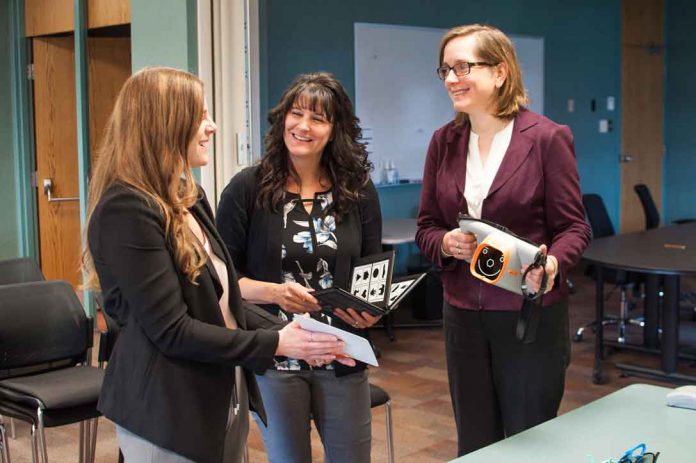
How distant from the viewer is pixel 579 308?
23.9 feet

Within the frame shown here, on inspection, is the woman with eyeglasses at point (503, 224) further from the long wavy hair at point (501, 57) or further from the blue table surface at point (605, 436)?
the blue table surface at point (605, 436)

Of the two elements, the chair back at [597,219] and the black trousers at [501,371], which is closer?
the black trousers at [501,371]

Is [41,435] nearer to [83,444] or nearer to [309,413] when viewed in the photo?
[83,444]

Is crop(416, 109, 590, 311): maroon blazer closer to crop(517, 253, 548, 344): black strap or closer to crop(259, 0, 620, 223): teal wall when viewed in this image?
crop(517, 253, 548, 344): black strap

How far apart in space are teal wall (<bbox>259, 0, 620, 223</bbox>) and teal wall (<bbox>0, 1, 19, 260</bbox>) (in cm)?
203

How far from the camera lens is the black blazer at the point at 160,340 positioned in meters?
1.75

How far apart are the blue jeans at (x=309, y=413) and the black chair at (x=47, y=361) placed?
1.17 meters

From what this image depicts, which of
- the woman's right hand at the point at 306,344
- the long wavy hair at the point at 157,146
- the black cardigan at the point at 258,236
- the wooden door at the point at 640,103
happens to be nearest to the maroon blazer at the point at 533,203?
the black cardigan at the point at 258,236

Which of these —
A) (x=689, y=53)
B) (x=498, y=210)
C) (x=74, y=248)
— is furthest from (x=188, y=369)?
(x=689, y=53)

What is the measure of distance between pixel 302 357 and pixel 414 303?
4749 mm

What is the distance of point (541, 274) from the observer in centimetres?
213

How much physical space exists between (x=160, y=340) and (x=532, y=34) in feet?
25.3

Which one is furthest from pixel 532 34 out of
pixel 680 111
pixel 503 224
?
pixel 503 224

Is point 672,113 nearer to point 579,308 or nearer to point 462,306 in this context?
point 579,308
